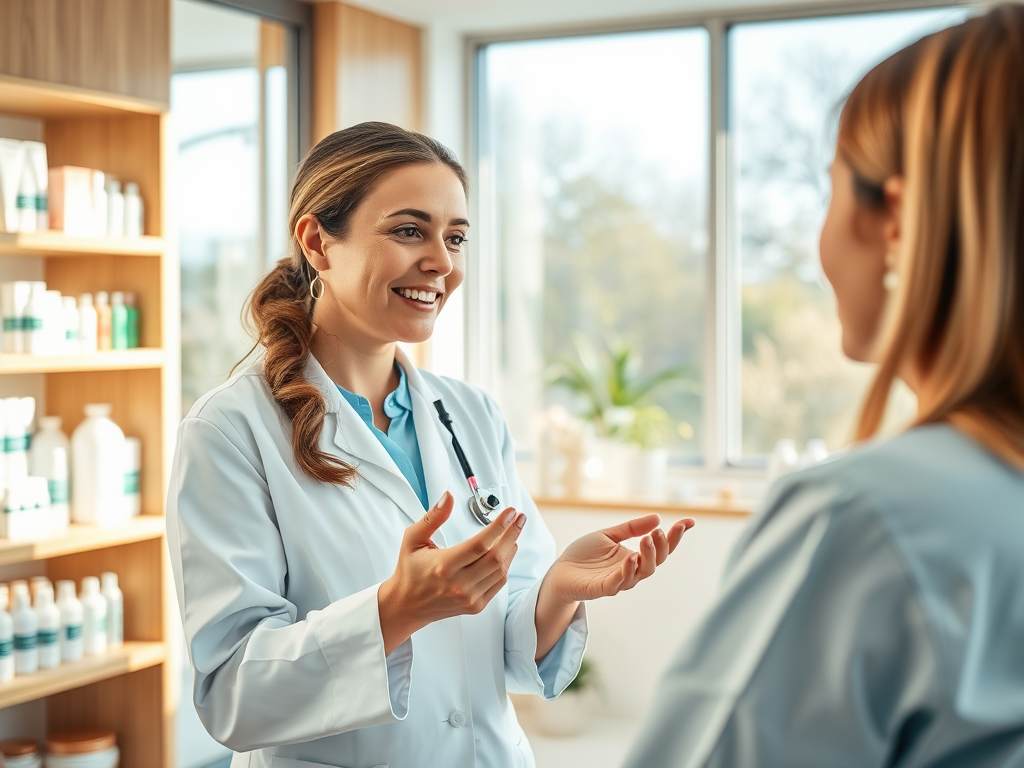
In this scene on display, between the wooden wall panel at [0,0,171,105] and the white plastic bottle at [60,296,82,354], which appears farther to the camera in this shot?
the white plastic bottle at [60,296,82,354]

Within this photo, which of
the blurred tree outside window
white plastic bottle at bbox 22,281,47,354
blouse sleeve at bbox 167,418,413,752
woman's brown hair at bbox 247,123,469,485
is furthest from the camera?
the blurred tree outside window

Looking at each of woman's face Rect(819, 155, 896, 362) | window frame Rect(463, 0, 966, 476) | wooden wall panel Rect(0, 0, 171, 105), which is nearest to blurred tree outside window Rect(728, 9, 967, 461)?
window frame Rect(463, 0, 966, 476)

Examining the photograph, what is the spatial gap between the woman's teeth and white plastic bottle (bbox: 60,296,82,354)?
1.30 m

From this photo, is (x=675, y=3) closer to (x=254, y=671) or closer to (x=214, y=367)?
(x=214, y=367)

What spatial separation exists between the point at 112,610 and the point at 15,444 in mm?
516

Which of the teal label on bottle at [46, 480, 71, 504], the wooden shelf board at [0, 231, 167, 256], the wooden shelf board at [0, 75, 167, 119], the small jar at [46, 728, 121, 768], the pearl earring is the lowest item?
the small jar at [46, 728, 121, 768]

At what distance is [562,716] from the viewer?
3477 mm

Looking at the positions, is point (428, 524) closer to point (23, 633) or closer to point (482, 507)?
point (482, 507)

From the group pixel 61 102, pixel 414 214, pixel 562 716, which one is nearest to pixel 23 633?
pixel 61 102

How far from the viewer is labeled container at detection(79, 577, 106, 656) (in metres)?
2.58

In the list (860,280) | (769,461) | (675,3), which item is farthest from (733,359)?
(860,280)

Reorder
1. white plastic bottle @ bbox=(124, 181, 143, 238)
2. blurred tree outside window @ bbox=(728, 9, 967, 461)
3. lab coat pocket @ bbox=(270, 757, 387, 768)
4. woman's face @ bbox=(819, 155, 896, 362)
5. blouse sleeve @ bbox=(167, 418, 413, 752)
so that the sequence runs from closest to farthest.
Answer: woman's face @ bbox=(819, 155, 896, 362) → blouse sleeve @ bbox=(167, 418, 413, 752) → lab coat pocket @ bbox=(270, 757, 387, 768) → white plastic bottle @ bbox=(124, 181, 143, 238) → blurred tree outside window @ bbox=(728, 9, 967, 461)

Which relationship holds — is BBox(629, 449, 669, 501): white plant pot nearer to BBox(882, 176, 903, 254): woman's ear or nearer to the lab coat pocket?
the lab coat pocket

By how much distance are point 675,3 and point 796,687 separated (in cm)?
337
